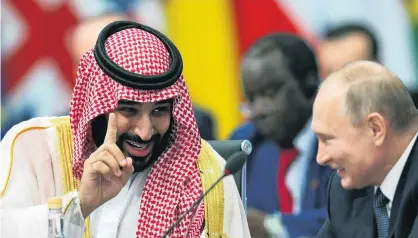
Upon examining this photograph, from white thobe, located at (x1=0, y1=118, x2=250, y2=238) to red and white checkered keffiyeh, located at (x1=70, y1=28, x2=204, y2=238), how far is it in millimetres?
81

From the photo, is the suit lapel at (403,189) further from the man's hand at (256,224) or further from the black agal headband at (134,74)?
the man's hand at (256,224)

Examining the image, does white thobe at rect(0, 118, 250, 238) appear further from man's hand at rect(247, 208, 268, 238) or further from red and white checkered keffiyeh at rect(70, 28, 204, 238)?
man's hand at rect(247, 208, 268, 238)

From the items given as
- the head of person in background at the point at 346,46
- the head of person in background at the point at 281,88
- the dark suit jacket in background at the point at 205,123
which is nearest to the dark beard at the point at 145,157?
the head of person in background at the point at 281,88

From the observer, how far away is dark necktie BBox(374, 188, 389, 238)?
3.84m

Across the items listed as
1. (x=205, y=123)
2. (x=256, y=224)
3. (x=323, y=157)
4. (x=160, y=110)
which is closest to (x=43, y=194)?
(x=160, y=110)

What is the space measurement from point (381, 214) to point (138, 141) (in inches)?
A: 33.7

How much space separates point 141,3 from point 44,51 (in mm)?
761

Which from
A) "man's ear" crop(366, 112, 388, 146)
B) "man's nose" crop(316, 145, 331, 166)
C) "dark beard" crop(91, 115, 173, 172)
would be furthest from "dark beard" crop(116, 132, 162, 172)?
"man's ear" crop(366, 112, 388, 146)

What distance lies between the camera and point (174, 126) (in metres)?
3.93

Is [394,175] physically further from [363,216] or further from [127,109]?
[127,109]

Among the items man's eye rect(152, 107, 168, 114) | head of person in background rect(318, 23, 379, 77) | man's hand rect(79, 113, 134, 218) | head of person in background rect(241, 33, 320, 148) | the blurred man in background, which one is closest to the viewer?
man's hand rect(79, 113, 134, 218)

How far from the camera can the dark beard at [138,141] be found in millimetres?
3793

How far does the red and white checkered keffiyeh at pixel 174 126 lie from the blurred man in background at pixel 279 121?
6.27 ft

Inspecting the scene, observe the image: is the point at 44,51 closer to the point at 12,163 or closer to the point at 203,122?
the point at 203,122
